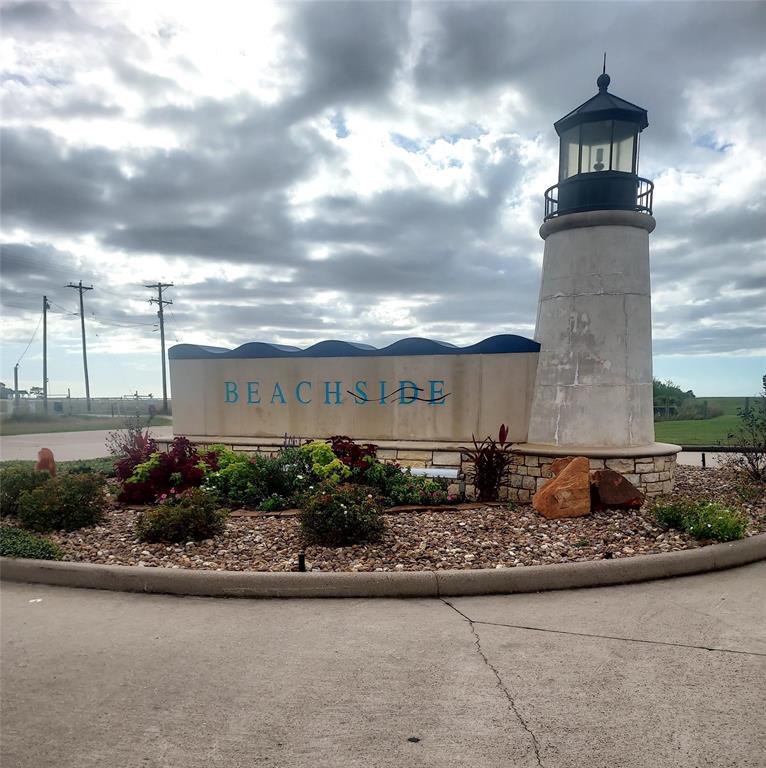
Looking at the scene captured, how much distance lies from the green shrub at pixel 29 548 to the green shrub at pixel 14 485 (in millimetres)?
2352

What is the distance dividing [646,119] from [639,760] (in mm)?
10121

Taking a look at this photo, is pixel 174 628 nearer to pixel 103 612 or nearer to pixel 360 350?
pixel 103 612

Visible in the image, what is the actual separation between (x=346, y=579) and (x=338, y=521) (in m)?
1.12

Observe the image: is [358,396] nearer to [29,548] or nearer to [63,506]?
[63,506]

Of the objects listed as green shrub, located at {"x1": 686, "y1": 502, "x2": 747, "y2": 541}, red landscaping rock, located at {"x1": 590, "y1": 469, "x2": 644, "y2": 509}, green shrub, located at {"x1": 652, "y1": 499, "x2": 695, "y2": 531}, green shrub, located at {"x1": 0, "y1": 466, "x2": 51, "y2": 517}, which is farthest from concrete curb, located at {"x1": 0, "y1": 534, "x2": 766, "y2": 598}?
green shrub, located at {"x1": 0, "y1": 466, "x2": 51, "y2": 517}

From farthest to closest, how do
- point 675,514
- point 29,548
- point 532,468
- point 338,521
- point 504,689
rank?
point 532,468, point 675,514, point 338,521, point 29,548, point 504,689

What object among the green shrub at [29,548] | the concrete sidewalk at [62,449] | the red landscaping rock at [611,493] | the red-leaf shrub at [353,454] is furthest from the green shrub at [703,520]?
the concrete sidewalk at [62,449]

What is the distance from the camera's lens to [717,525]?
6.38 m

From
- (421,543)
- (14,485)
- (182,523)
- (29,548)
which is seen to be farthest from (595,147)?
(14,485)

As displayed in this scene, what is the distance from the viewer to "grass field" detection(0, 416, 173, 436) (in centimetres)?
2749

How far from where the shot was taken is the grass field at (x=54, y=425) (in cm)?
2749

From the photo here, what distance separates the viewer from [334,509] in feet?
20.5

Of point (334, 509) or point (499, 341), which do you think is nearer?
point (334, 509)

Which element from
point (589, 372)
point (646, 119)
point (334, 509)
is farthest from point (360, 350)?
point (646, 119)
